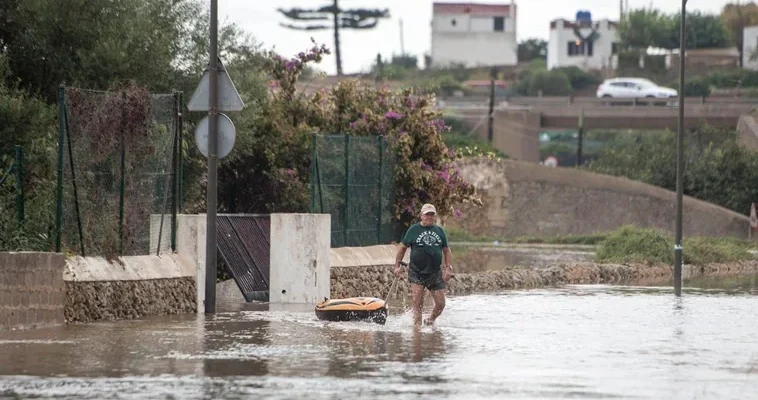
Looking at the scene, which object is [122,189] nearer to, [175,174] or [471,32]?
[175,174]

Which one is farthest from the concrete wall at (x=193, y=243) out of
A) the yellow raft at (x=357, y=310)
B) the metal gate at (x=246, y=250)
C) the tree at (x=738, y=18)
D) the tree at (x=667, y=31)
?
the tree at (x=738, y=18)

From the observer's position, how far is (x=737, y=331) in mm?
22375

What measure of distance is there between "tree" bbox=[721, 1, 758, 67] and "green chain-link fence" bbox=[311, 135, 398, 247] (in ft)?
470

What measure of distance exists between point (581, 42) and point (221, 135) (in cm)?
15705

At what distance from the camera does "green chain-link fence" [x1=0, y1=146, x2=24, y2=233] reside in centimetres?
2123

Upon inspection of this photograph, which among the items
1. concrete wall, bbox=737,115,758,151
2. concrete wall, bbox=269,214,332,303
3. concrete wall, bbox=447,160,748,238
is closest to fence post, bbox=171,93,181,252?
concrete wall, bbox=269,214,332,303

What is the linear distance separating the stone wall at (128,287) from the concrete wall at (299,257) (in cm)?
273

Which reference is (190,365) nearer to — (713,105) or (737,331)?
(737,331)

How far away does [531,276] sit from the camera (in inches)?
1383

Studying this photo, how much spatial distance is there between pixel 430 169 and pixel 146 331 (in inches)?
545

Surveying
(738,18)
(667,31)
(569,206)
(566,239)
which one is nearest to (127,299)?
(566,239)

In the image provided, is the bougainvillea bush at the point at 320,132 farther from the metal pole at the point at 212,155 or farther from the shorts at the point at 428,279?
the shorts at the point at 428,279

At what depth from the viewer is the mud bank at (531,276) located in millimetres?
28672

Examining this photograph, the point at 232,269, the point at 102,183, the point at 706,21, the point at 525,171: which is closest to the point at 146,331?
the point at 102,183
